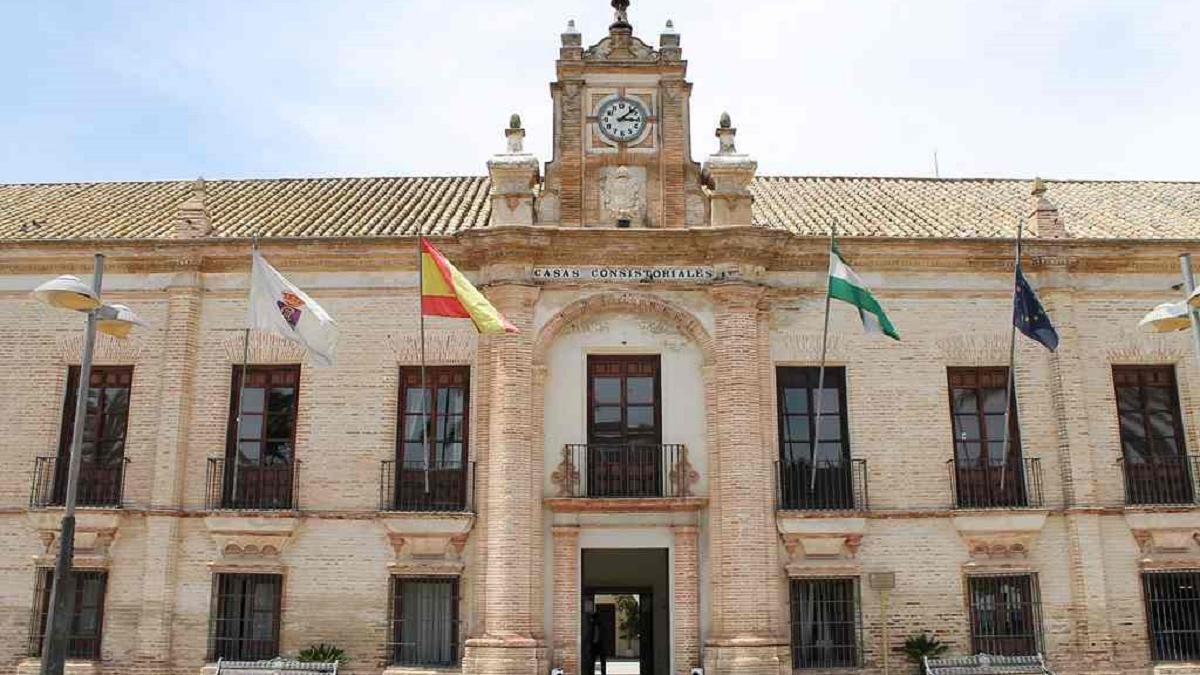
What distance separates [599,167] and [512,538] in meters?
6.04

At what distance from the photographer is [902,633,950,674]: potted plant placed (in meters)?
15.5

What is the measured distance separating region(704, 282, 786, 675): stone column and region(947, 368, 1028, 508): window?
3.11 metres

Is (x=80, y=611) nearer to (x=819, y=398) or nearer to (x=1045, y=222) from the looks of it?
(x=819, y=398)

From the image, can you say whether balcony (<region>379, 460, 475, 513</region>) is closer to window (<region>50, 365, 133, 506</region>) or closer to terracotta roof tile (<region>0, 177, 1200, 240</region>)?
terracotta roof tile (<region>0, 177, 1200, 240</region>)

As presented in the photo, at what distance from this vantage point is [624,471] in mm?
16062

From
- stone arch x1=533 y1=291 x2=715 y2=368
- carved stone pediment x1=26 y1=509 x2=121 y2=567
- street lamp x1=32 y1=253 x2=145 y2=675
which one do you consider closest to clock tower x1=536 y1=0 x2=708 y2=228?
stone arch x1=533 y1=291 x2=715 y2=368

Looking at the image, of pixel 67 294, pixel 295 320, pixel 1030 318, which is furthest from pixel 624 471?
pixel 67 294

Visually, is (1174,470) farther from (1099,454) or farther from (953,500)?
(953,500)

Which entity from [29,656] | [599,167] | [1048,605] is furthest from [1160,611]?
[29,656]

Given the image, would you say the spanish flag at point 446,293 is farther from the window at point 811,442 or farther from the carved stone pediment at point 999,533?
the carved stone pediment at point 999,533

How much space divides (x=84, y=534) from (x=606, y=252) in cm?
902

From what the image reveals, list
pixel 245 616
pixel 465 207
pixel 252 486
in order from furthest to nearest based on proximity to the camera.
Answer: pixel 465 207 → pixel 252 486 → pixel 245 616

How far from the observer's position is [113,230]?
18.1 metres

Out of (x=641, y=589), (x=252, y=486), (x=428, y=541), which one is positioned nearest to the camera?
(x=428, y=541)
